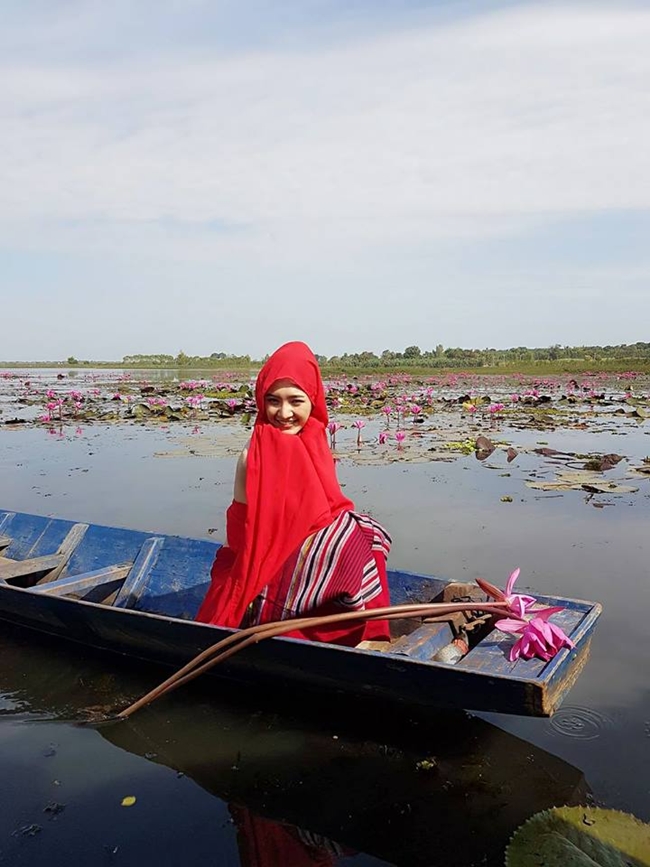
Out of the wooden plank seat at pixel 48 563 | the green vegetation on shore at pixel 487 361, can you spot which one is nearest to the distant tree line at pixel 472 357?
the green vegetation on shore at pixel 487 361

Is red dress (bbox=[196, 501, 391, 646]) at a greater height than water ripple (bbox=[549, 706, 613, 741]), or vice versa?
red dress (bbox=[196, 501, 391, 646])

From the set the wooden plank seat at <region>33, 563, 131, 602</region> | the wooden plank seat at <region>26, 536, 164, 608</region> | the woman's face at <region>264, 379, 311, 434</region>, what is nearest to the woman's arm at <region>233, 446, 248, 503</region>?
the woman's face at <region>264, 379, 311, 434</region>

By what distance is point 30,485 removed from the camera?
313 inches

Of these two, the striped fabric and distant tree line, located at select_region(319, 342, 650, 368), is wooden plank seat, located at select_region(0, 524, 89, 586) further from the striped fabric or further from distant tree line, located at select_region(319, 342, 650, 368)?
distant tree line, located at select_region(319, 342, 650, 368)

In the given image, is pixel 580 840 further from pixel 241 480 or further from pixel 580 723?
pixel 241 480

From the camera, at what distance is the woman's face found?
9.96ft

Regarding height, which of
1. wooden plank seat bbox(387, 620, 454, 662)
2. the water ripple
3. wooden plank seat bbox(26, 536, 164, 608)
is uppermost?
wooden plank seat bbox(387, 620, 454, 662)

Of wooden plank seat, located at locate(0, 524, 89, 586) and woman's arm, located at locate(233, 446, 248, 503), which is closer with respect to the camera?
woman's arm, located at locate(233, 446, 248, 503)

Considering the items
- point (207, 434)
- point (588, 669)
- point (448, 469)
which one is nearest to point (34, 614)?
point (588, 669)

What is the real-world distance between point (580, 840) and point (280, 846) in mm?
909

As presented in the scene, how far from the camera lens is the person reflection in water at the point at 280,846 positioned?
7.47 feet

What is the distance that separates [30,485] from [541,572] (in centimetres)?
555

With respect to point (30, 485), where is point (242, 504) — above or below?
above

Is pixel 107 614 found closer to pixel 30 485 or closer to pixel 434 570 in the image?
pixel 434 570
